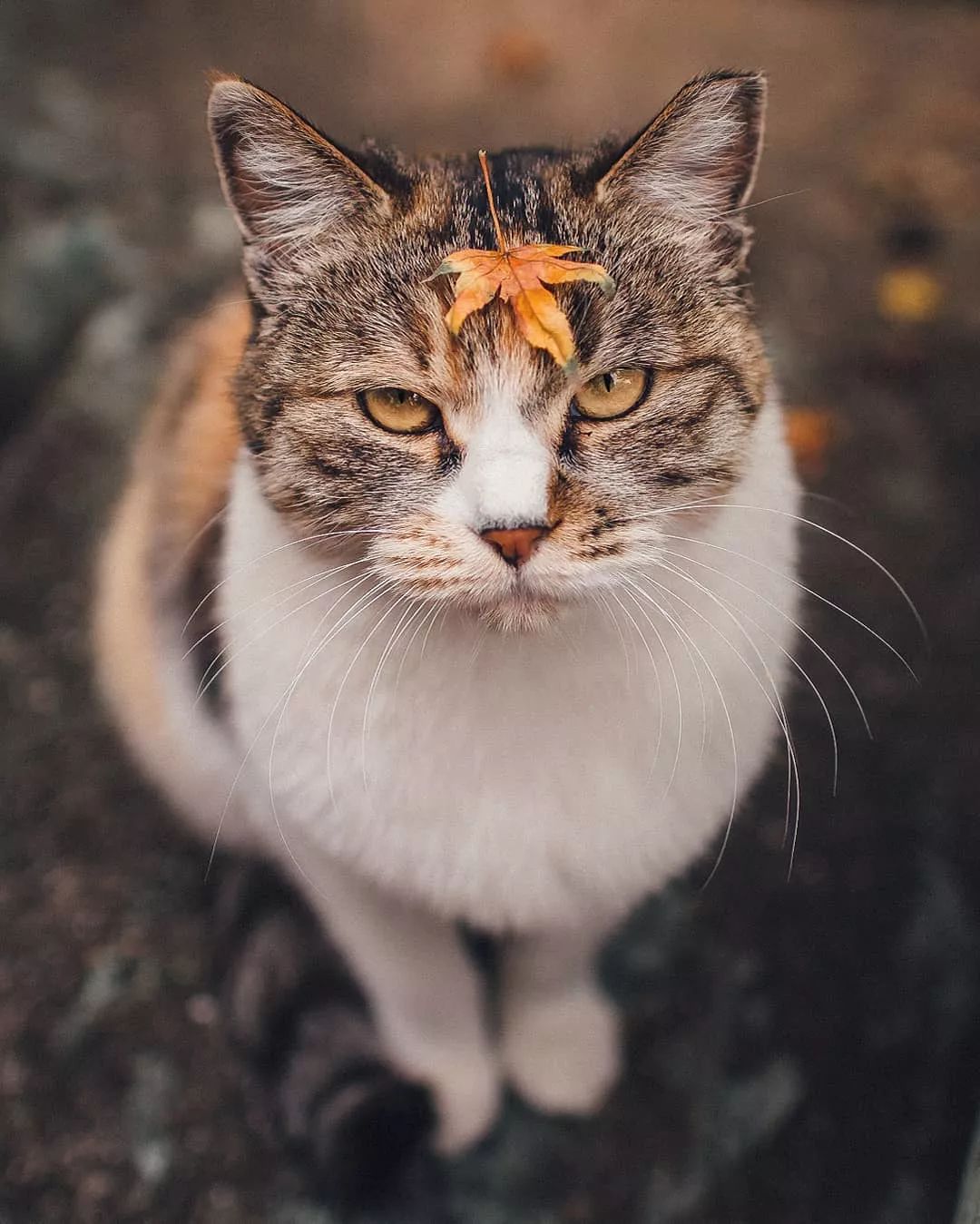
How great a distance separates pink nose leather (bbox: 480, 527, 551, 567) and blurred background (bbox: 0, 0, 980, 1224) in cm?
75

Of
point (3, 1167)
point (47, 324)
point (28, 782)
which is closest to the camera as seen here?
point (3, 1167)

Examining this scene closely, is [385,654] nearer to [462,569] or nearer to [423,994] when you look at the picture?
[462,569]

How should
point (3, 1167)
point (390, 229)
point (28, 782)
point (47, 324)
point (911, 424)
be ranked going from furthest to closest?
point (47, 324)
point (911, 424)
point (28, 782)
point (3, 1167)
point (390, 229)

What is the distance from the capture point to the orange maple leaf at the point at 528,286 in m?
0.88

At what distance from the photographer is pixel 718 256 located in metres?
1.04

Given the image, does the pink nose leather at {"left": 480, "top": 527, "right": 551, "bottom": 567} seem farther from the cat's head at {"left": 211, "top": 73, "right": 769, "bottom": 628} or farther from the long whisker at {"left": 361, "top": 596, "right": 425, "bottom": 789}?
the long whisker at {"left": 361, "top": 596, "right": 425, "bottom": 789}

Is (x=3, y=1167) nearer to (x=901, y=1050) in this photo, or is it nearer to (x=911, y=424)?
(x=901, y=1050)

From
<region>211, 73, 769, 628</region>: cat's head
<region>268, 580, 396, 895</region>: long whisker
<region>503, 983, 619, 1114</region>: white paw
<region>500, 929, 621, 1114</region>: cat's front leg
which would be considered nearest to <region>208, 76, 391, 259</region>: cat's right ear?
<region>211, 73, 769, 628</region>: cat's head

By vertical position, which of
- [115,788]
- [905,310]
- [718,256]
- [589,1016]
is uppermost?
[718,256]

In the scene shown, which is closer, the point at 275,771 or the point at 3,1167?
the point at 275,771

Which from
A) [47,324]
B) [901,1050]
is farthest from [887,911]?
[47,324]

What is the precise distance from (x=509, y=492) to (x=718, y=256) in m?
0.35

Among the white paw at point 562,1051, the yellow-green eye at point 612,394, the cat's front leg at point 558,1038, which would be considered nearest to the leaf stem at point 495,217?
the yellow-green eye at point 612,394

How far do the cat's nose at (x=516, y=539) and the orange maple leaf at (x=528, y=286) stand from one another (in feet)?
0.46
